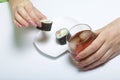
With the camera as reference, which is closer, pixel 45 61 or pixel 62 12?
pixel 45 61

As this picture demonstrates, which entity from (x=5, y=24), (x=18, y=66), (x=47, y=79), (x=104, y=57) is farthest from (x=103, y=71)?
(x=5, y=24)

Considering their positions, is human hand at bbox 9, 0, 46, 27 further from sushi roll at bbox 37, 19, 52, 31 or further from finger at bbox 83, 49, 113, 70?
finger at bbox 83, 49, 113, 70

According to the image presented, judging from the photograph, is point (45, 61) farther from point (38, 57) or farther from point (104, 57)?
point (104, 57)

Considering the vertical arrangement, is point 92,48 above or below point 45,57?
above

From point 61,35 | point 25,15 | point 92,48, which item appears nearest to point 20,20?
point 25,15

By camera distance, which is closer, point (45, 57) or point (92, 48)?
point (92, 48)

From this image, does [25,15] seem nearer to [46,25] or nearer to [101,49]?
[46,25]

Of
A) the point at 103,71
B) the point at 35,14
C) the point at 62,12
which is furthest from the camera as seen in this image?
the point at 62,12
